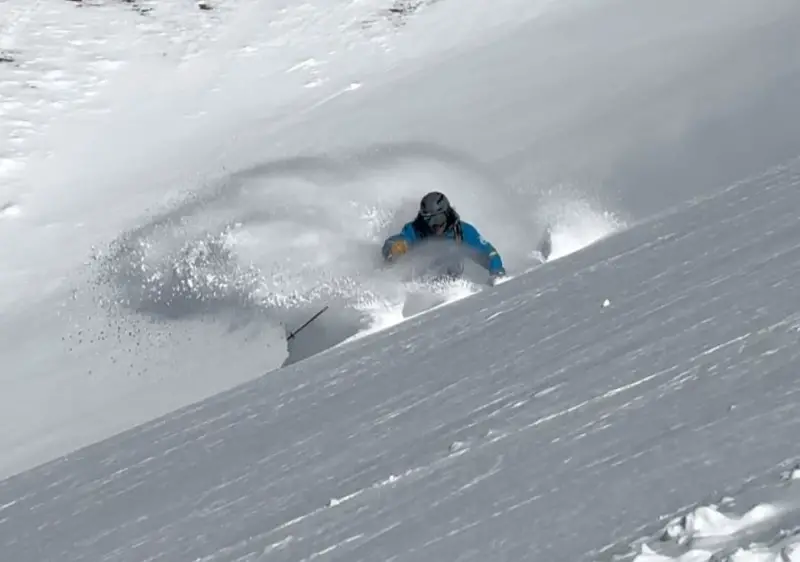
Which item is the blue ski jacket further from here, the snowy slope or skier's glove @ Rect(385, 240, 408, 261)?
the snowy slope

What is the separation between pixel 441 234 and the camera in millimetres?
8469

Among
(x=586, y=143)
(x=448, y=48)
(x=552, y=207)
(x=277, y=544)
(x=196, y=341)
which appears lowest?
(x=277, y=544)

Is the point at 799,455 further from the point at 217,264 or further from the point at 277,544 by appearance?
the point at 217,264

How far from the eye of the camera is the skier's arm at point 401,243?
8617 mm

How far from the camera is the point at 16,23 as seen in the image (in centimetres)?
1349

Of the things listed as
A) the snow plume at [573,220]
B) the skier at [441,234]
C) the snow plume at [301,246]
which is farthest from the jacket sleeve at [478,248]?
the snow plume at [573,220]

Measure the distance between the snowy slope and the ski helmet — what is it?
4.88ft

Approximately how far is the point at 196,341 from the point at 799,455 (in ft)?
18.3

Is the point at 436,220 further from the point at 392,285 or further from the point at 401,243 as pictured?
the point at 392,285

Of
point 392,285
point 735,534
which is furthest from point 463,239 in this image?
point 735,534

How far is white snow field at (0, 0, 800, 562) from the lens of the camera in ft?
15.2

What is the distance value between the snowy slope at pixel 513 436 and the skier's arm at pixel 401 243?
1.81 m

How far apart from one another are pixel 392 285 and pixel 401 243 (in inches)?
13.6

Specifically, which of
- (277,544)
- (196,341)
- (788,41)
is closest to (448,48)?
(788,41)
